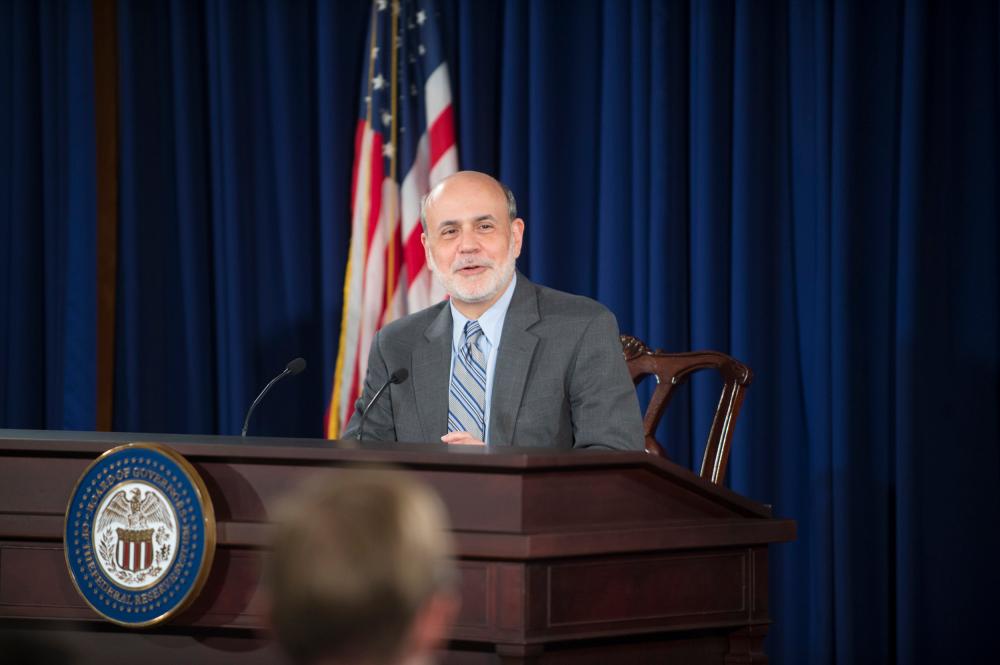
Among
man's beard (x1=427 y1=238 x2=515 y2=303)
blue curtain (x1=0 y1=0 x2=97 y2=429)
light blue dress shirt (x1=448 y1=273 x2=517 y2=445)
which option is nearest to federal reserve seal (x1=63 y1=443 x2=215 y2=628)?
light blue dress shirt (x1=448 y1=273 x2=517 y2=445)

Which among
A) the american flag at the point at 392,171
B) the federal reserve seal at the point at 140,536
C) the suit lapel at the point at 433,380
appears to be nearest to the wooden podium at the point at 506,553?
the federal reserve seal at the point at 140,536

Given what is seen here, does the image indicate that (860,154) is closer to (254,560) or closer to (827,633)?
(827,633)

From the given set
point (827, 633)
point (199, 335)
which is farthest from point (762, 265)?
point (199, 335)

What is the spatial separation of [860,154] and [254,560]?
3098 mm

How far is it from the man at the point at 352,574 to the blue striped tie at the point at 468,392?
218 centimetres

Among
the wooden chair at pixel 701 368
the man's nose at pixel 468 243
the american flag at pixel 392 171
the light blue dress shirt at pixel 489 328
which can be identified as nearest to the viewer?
the light blue dress shirt at pixel 489 328

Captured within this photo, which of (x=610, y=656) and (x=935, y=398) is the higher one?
(x=935, y=398)

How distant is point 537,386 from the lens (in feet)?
10.3

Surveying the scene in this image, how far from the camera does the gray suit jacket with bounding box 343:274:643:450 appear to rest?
3.10 m

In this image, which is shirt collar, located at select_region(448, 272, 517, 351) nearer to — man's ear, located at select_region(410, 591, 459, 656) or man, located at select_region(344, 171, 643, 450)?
man, located at select_region(344, 171, 643, 450)

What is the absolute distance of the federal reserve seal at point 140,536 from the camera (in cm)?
228

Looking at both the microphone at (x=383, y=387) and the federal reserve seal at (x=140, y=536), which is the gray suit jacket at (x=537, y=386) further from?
the federal reserve seal at (x=140, y=536)

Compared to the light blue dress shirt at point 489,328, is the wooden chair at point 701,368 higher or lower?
lower

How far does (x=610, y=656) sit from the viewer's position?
2.34 m
